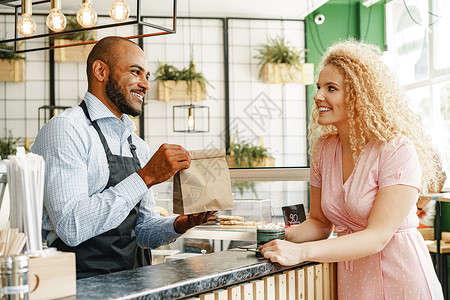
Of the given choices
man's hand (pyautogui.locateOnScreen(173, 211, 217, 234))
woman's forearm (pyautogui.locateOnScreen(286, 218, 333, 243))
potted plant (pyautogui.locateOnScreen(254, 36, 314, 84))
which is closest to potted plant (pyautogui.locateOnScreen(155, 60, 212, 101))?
potted plant (pyautogui.locateOnScreen(254, 36, 314, 84))

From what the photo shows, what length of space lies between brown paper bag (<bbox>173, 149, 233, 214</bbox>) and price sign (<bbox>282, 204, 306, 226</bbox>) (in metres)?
0.84

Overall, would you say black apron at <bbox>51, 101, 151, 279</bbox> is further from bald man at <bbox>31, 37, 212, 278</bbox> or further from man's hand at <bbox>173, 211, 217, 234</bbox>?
man's hand at <bbox>173, 211, 217, 234</bbox>

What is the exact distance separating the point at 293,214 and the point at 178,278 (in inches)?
50.6

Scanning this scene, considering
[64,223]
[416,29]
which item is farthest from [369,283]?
[416,29]

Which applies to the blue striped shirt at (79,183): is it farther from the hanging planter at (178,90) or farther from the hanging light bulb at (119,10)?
the hanging planter at (178,90)

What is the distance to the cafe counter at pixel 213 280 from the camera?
4.54ft

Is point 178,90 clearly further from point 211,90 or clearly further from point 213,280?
point 213,280

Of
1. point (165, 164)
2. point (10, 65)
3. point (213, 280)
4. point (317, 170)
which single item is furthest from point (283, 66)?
point (213, 280)

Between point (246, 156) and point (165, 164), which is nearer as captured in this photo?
point (165, 164)

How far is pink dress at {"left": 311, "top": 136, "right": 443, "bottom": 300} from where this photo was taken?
1788 millimetres

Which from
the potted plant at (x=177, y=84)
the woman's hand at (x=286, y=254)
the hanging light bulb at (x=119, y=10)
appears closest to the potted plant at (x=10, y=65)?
the potted plant at (x=177, y=84)

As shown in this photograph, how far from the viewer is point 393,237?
184 cm

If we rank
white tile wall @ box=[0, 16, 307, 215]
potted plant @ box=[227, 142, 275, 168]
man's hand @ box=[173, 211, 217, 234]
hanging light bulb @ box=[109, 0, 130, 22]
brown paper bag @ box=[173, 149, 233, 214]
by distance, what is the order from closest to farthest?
brown paper bag @ box=[173, 149, 233, 214] → man's hand @ box=[173, 211, 217, 234] → hanging light bulb @ box=[109, 0, 130, 22] → white tile wall @ box=[0, 16, 307, 215] → potted plant @ box=[227, 142, 275, 168]

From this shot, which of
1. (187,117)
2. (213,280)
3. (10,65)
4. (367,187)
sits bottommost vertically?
(213,280)
